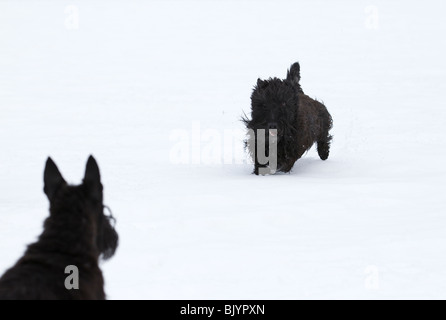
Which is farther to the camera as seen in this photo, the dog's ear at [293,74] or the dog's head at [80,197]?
the dog's ear at [293,74]

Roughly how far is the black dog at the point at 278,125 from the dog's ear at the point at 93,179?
5.71m

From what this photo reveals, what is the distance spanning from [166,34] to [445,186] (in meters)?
22.1

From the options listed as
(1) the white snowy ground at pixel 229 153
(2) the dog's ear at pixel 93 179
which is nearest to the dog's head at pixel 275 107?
(1) the white snowy ground at pixel 229 153

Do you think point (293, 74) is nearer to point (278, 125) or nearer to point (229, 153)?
point (278, 125)

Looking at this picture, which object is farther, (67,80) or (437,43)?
(437,43)

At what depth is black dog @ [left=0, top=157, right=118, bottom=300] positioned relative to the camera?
3266 millimetres

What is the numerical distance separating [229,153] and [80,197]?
300 inches

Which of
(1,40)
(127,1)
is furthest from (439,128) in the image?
(127,1)

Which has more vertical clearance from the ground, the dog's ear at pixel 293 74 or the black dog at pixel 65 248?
the dog's ear at pixel 293 74

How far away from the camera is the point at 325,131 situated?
34.2 feet

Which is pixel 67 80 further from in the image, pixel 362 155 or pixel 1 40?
pixel 362 155

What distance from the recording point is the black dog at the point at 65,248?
10.7 ft

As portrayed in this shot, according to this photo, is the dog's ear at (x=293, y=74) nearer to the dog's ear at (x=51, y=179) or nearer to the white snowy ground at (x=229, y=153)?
the white snowy ground at (x=229, y=153)
